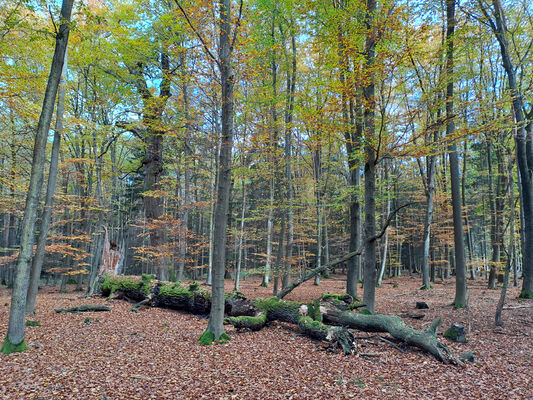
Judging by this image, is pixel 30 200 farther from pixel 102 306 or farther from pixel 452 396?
pixel 452 396

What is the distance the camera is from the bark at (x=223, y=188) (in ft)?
19.4

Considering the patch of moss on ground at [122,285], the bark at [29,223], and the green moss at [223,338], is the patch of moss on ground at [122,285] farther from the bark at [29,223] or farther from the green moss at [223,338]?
the green moss at [223,338]

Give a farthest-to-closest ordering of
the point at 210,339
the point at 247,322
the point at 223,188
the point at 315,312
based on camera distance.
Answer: the point at 247,322 < the point at 315,312 < the point at 223,188 < the point at 210,339

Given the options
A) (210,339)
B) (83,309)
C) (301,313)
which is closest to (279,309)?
(301,313)

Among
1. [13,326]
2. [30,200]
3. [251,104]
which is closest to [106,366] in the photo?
[13,326]

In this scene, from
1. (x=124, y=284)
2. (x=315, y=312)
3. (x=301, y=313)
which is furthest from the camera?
(x=124, y=284)

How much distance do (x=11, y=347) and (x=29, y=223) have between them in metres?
2.24

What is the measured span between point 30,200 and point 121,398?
4044mm

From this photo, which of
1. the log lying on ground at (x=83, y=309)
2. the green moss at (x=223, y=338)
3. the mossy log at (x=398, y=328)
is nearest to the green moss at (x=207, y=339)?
the green moss at (x=223, y=338)

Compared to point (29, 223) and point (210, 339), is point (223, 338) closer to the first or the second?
point (210, 339)

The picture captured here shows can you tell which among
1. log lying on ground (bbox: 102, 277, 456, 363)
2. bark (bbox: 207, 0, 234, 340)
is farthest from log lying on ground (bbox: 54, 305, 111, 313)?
bark (bbox: 207, 0, 234, 340)

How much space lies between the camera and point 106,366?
4477 mm

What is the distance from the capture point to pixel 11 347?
4938mm

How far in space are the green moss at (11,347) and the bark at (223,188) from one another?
338 cm
